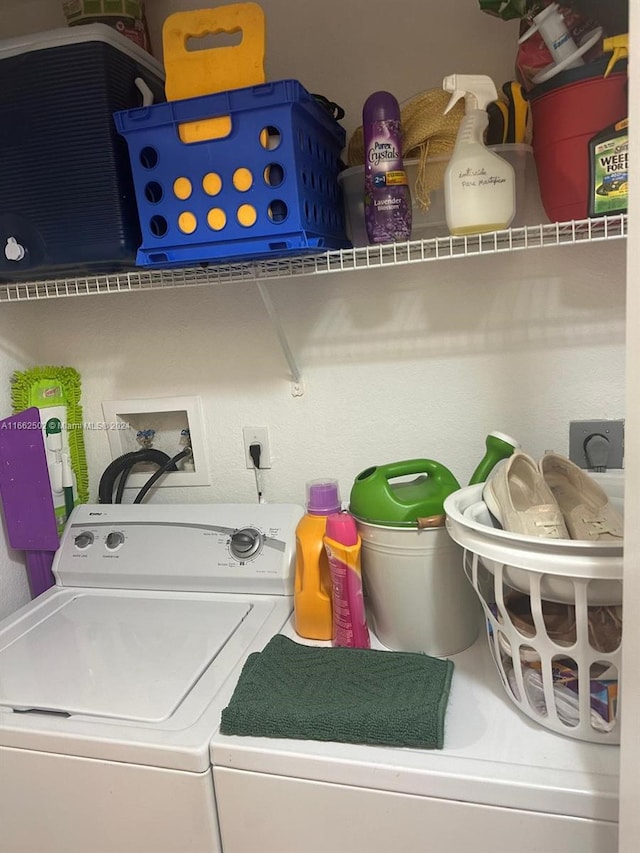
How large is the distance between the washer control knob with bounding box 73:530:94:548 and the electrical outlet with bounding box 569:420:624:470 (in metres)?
1.08

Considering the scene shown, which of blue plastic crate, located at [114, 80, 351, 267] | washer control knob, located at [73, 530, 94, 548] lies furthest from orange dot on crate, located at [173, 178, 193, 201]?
washer control knob, located at [73, 530, 94, 548]

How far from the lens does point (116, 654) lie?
3.85ft

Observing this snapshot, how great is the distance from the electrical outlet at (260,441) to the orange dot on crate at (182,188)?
0.59 meters

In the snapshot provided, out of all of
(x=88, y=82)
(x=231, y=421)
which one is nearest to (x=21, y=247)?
(x=88, y=82)

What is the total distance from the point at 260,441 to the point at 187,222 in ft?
1.91

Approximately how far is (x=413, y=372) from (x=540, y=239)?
1.40 ft

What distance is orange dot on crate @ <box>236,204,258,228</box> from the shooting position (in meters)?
1.10

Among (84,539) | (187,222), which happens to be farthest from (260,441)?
(187,222)

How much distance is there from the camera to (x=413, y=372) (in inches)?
56.0

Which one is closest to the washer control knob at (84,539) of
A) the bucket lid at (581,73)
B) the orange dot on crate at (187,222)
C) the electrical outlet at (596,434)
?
the orange dot on crate at (187,222)

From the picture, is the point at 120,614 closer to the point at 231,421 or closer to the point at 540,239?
the point at 231,421

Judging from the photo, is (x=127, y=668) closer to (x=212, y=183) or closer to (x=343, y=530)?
(x=343, y=530)

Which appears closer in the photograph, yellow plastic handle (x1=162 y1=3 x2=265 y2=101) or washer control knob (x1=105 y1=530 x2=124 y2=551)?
yellow plastic handle (x1=162 y1=3 x2=265 y2=101)

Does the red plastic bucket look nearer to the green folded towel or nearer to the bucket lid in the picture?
the bucket lid
